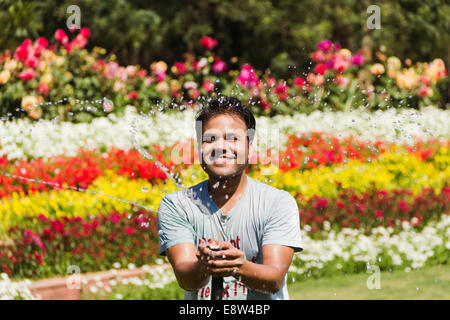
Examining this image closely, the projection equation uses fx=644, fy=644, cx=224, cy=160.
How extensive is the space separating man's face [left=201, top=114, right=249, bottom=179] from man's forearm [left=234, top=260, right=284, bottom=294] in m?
0.31

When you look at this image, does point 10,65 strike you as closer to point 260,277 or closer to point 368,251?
point 368,251

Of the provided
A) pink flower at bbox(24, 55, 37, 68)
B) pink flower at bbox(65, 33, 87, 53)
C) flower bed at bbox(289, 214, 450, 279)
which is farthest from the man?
pink flower at bbox(65, 33, 87, 53)

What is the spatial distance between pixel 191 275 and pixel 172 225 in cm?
23

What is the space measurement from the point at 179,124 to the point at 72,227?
3616mm

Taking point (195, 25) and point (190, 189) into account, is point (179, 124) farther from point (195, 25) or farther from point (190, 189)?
point (195, 25)

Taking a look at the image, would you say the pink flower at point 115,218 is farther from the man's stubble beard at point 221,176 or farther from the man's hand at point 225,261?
the man's hand at point 225,261

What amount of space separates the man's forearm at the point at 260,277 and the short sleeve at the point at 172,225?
0.28m

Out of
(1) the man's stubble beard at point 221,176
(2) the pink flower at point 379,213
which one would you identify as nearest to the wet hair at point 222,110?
(1) the man's stubble beard at point 221,176

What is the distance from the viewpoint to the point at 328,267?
525 centimetres

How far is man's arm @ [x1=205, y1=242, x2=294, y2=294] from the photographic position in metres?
1.89

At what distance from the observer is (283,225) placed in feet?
7.05

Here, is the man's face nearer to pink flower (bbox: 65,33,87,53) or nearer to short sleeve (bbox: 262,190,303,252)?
short sleeve (bbox: 262,190,303,252)

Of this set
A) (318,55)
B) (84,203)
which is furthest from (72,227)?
(318,55)

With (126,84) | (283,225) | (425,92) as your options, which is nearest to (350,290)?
(283,225)
